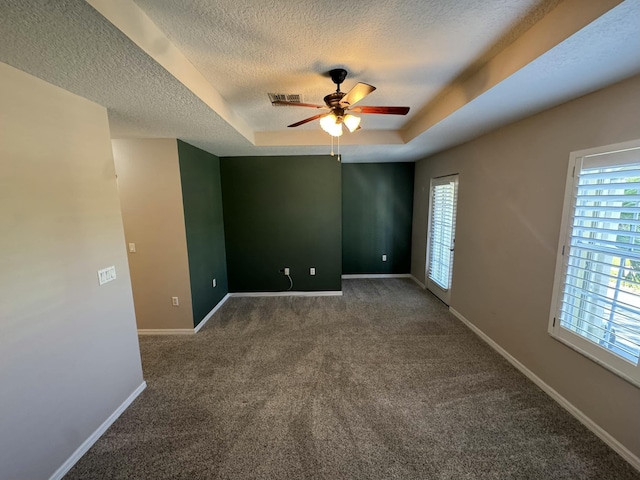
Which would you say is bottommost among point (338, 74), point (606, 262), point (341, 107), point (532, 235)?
point (606, 262)

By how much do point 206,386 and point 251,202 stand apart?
109 inches

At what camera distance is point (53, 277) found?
1524 millimetres

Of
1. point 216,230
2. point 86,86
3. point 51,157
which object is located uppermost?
point 86,86

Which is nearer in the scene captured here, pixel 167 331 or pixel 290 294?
pixel 167 331

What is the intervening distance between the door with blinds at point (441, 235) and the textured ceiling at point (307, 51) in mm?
1590

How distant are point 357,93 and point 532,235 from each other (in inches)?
79.0

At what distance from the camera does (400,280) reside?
5.14m

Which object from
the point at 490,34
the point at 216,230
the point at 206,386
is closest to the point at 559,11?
the point at 490,34

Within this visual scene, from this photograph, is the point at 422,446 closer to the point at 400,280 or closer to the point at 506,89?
the point at 506,89

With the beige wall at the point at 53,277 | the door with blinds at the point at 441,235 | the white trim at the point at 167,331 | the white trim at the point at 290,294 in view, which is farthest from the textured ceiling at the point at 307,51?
the white trim at the point at 290,294

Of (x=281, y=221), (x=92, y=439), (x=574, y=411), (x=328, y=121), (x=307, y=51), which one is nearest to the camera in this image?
(x=307, y=51)

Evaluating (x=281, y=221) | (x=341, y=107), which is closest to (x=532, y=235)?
(x=341, y=107)

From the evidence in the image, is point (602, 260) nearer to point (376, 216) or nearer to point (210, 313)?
point (376, 216)

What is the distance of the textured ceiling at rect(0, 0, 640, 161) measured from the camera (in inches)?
44.5
